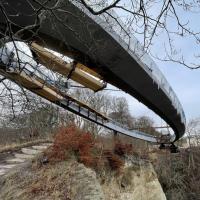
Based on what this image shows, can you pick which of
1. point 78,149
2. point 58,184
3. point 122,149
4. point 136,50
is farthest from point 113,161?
point 136,50

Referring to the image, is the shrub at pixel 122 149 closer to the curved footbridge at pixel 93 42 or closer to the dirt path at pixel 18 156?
the dirt path at pixel 18 156

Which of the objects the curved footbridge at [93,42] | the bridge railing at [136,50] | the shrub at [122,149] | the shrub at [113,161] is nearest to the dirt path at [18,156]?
the shrub at [113,161]

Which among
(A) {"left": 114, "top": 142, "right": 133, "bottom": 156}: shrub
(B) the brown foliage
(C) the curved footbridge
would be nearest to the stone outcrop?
(B) the brown foliage

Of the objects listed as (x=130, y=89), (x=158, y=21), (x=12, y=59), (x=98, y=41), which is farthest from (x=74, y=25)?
(x=130, y=89)

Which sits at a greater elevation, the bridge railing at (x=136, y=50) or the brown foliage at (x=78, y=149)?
the bridge railing at (x=136, y=50)

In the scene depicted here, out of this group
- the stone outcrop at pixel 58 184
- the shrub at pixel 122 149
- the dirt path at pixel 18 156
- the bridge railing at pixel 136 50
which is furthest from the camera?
the shrub at pixel 122 149

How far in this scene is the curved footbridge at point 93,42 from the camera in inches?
253

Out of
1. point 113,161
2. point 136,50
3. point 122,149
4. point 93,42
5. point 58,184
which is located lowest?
point 58,184

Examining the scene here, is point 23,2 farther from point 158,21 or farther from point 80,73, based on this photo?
point 80,73

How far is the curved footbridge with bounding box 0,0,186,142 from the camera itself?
6422 mm

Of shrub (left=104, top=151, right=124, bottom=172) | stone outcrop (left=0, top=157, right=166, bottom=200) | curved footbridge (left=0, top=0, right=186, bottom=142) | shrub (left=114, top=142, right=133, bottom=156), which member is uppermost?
curved footbridge (left=0, top=0, right=186, bottom=142)

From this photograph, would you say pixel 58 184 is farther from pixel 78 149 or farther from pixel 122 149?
pixel 122 149

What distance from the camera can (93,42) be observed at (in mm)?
7766

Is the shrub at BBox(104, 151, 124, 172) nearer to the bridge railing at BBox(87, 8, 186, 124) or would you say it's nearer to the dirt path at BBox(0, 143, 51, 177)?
the dirt path at BBox(0, 143, 51, 177)
